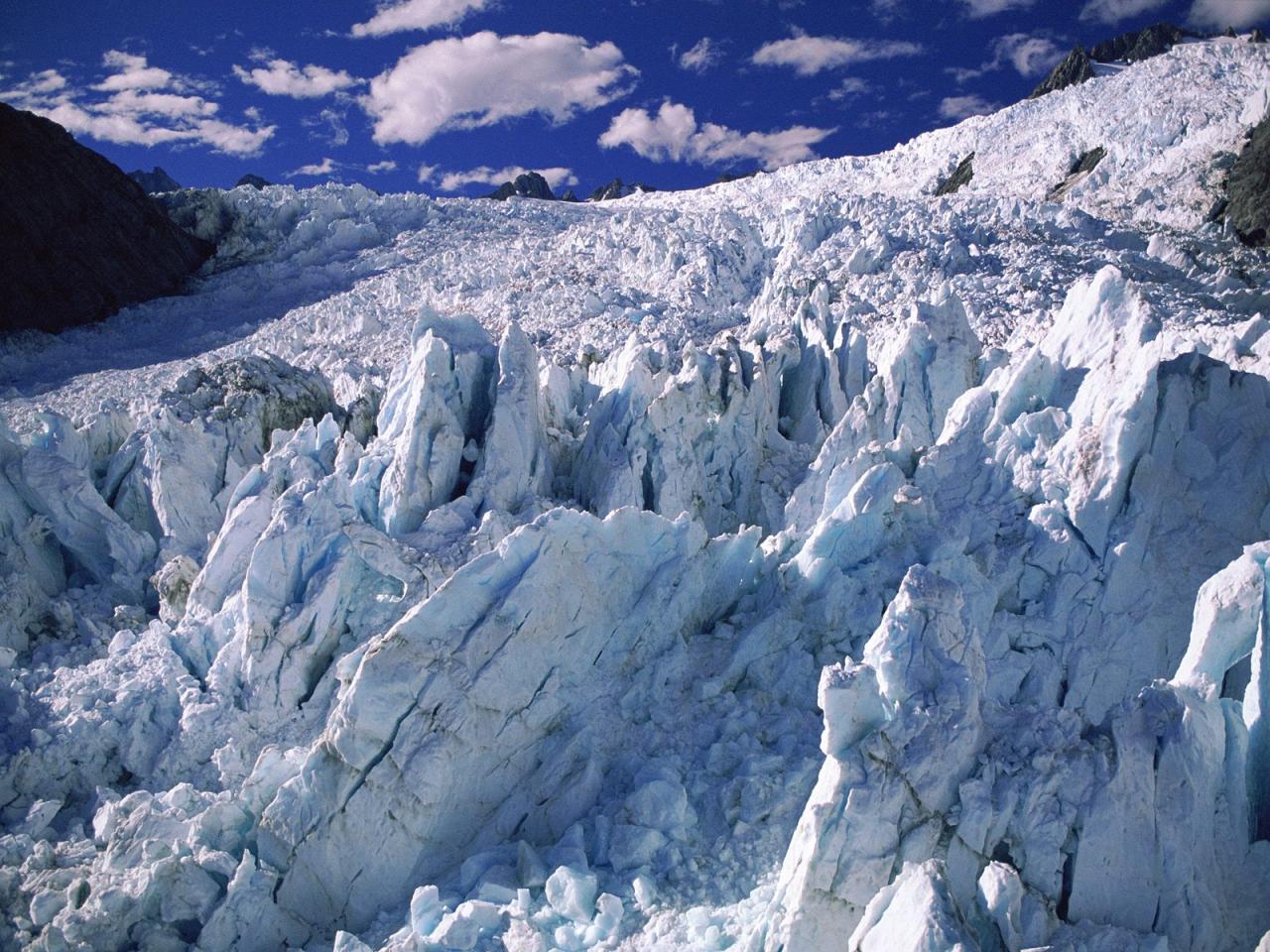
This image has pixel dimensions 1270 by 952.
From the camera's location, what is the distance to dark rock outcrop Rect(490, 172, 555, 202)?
69.8m

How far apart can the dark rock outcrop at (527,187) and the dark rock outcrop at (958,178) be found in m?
34.4

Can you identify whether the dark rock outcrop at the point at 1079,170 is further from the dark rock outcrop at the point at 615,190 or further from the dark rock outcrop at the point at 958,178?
the dark rock outcrop at the point at 615,190

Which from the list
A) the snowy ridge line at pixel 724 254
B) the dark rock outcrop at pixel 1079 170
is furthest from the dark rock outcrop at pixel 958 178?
the dark rock outcrop at pixel 1079 170

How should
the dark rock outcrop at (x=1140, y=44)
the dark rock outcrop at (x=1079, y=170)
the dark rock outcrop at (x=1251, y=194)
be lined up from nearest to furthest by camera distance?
the dark rock outcrop at (x=1251, y=194)
the dark rock outcrop at (x=1079, y=170)
the dark rock outcrop at (x=1140, y=44)

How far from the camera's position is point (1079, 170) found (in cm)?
3719

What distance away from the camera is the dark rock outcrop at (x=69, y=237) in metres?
35.7

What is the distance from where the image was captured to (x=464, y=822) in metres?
8.79

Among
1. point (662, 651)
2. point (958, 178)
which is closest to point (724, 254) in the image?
point (958, 178)

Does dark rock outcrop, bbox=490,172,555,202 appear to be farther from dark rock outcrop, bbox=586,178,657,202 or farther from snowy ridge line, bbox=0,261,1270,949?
snowy ridge line, bbox=0,261,1270,949

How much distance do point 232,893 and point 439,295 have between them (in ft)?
89.4

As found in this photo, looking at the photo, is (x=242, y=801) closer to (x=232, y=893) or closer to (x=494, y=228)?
(x=232, y=893)

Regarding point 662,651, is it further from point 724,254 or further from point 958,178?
point 958,178

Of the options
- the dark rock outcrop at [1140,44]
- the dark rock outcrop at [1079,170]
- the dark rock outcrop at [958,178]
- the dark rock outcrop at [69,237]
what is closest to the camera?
the dark rock outcrop at [1079,170]

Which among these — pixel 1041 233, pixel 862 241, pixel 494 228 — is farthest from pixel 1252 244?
pixel 494 228
